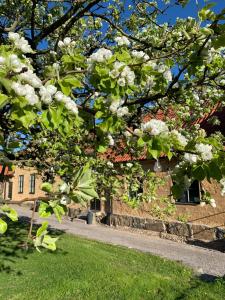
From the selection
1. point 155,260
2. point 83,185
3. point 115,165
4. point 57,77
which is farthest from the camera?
point 155,260

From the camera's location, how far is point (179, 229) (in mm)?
15344

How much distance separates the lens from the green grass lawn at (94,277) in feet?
23.7

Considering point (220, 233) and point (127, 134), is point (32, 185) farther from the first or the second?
point (127, 134)

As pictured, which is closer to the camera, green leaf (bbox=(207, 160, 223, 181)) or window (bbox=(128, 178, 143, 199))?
green leaf (bbox=(207, 160, 223, 181))

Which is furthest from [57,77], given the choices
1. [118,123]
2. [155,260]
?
[155,260]

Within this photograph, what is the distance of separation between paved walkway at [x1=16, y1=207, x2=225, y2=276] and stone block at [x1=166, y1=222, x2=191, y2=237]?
0.67 metres

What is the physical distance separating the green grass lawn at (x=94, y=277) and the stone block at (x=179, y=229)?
13.5 feet

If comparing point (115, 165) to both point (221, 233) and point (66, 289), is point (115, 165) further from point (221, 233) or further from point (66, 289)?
point (221, 233)

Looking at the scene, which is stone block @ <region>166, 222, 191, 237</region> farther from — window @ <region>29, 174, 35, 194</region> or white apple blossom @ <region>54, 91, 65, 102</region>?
window @ <region>29, 174, 35, 194</region>


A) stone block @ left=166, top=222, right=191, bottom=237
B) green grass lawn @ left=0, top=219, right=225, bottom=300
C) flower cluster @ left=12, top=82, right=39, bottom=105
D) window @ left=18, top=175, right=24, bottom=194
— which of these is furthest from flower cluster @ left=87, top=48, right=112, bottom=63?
window @ left=18, top=175, right=24, bottom=194

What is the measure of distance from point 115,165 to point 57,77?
5423 mm

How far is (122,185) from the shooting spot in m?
7.52

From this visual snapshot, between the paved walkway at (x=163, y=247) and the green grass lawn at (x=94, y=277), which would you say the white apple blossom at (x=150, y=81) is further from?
the paved walkway at (x=163, y=247)

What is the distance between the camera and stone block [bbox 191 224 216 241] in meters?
14.2
